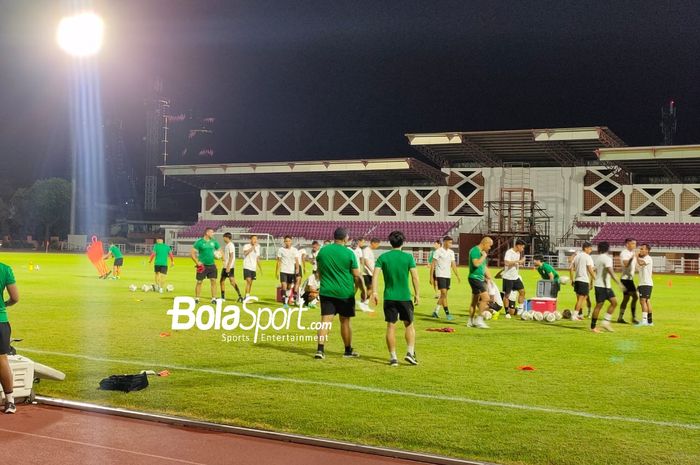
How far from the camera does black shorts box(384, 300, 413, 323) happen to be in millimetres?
10461

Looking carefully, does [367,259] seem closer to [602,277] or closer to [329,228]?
[602,277]

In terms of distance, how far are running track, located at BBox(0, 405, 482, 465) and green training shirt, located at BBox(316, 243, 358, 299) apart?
13.5ft

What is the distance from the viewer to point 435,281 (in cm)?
1855

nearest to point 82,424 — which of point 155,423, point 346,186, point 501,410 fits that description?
point 155,423

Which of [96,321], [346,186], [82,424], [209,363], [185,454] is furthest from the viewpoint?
[346,186]

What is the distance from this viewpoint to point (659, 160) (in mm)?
57719

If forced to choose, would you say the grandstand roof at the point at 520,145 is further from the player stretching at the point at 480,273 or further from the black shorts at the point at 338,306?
the black shorts at the point at 338,306

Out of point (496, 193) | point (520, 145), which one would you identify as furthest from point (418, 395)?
point (496, 193)

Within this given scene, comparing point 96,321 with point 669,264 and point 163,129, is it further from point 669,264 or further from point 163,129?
point 163,129

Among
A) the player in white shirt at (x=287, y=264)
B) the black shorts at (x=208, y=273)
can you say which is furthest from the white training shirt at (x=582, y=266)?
the black shorts at (x=208, y=273)

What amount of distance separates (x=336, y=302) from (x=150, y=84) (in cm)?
9401

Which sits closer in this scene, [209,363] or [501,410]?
[501,410]

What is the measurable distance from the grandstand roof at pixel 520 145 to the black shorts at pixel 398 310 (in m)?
52.2

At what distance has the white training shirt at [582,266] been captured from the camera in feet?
53.6
